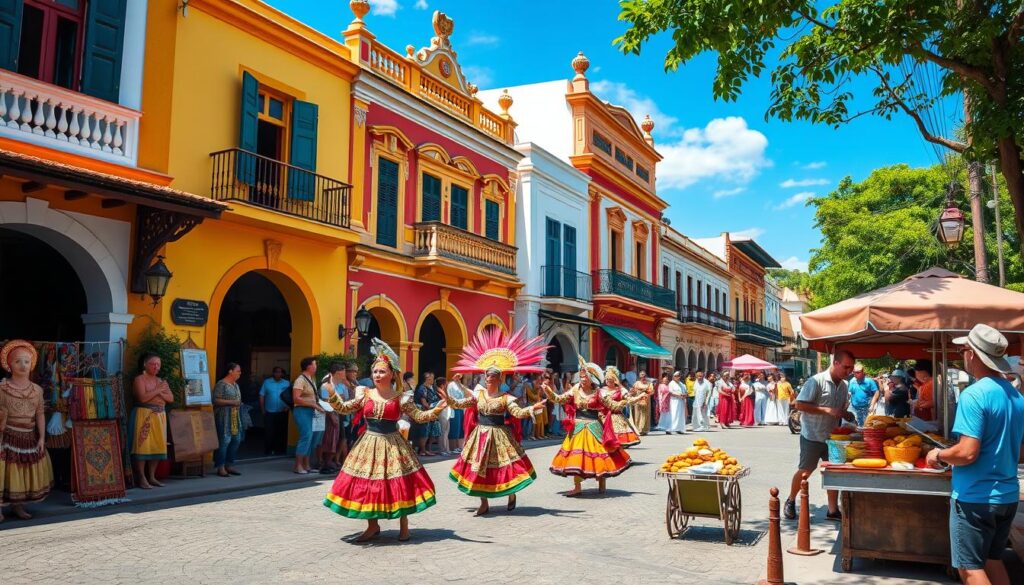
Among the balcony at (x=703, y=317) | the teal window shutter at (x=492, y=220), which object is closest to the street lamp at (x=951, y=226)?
the teal window shutter at (x=492, y=220)

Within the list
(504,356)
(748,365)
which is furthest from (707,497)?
(748,365)

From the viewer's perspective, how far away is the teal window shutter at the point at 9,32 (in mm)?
10266

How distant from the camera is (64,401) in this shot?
32.1 ft

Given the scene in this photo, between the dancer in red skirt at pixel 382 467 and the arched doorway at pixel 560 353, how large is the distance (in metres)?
17.2

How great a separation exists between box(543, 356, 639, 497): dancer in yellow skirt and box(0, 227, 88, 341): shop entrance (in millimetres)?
8255

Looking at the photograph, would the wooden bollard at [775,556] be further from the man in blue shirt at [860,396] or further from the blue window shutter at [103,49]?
the man in blue shirt at [860,396]

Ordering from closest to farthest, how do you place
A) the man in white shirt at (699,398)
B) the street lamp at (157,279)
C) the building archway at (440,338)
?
the street lamp at (157,279) → the building archway at (440,338) → the man in white shirt at (699,398)

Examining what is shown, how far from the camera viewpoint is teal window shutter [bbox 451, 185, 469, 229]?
2034 centimetres

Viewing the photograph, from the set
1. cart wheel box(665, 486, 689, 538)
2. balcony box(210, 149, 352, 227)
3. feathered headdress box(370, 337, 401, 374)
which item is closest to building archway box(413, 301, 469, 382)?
balcony box(210, 149, 352, 227)

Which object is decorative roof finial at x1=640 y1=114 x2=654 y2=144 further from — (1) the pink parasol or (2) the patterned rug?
(2) the patterned rug

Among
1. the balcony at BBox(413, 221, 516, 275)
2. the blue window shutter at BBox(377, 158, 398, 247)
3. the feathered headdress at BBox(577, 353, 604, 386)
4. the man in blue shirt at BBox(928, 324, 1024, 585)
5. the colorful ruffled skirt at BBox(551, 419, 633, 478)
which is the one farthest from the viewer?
the balcony at BBox(413, 221, 516, 275)

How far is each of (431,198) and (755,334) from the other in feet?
118

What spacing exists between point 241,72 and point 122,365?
5.67 m

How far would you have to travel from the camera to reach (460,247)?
19453 millimetres
